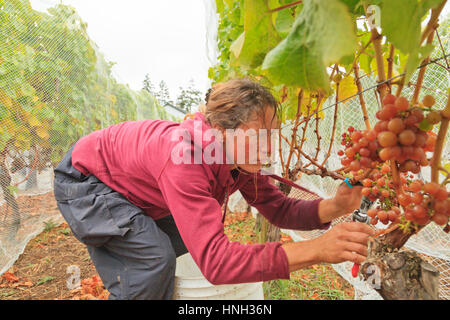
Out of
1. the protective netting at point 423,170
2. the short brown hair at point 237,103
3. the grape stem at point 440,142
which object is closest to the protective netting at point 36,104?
the short brown hair at point 237,103

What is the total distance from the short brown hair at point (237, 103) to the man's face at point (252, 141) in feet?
0.09

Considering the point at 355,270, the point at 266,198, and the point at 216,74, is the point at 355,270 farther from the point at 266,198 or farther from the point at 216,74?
the point at 216,74

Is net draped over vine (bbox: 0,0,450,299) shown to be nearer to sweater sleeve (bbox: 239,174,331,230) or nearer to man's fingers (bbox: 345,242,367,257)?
sweater sleeve (bbox: 239,174,331,230)

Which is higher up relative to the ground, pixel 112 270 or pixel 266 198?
pixel 266 198

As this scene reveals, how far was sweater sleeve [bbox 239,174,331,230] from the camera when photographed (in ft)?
4.66

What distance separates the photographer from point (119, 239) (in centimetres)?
145

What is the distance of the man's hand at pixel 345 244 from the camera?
0.78 meters

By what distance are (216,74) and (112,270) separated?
2500mm

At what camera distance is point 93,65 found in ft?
15.5

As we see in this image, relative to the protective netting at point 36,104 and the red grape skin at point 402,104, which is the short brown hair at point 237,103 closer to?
the red grape skin at point 402,104

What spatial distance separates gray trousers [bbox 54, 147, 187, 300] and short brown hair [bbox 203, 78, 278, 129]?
2.20 ft

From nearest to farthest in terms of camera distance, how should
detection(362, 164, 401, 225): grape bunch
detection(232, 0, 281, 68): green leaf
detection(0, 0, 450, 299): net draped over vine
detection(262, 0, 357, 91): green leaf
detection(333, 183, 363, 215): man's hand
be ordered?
detection(262, 0, 357, 91): green leaf, detection(232, 0, 281, 68): green leaf, detection(362, 164, 401, 225): grape bunch, detection(333, 183, 363, 215): man's hand, detection(0, 0, 450, 299): net draped over vine

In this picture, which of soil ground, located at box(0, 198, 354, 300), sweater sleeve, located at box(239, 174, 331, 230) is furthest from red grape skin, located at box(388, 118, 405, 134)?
soil ground, located at box(0, 198, 354, 300)
